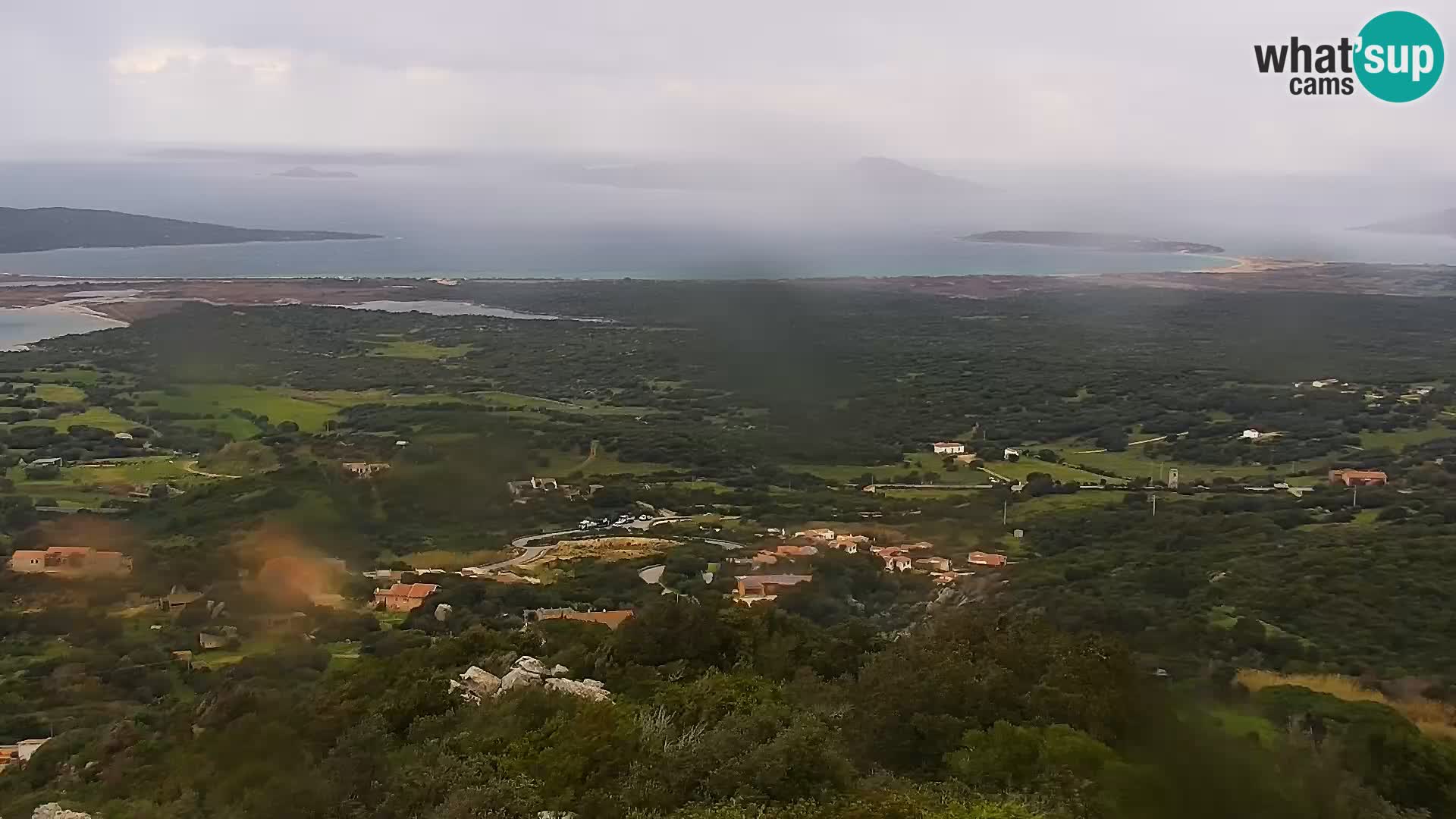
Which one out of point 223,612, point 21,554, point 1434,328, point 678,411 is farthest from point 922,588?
point 1434,328

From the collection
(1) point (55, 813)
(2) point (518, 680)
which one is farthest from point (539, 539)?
(1) point (55, 813)

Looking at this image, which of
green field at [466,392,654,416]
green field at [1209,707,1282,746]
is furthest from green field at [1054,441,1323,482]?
green field at [1209,707,1282,746]

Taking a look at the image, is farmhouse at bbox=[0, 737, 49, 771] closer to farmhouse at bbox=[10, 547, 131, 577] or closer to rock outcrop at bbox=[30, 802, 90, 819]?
rock outcrop at bbox=[30, 802, 90, 819]

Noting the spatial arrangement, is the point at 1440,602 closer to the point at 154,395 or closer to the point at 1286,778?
the point at 1286,778

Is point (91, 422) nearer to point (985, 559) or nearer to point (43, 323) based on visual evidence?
point (43, 323)

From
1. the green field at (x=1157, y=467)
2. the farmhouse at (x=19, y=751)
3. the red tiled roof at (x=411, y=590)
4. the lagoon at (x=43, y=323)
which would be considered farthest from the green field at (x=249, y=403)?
the green field at (x=1157, y=467)
